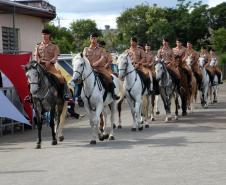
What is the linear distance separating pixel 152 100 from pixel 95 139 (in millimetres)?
6613

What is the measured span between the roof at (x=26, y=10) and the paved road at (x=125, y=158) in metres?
6.67

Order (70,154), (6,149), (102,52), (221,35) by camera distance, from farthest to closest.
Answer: (221,35), (102,52), (6,149), (70,154)

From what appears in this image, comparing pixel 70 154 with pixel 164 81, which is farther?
pixel 164 81

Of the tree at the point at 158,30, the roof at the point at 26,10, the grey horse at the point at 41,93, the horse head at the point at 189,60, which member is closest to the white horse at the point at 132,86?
the grey horse at the point at 41,93

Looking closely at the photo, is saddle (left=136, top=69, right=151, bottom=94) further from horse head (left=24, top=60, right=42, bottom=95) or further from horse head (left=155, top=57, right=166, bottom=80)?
horse head (left=24, top=60, right=42, bottom=95)

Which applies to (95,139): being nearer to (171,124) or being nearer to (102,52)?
(102,52)

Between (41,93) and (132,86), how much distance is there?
344 cm

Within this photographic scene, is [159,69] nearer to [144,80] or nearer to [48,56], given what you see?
[144,80]

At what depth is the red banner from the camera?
17953 mm

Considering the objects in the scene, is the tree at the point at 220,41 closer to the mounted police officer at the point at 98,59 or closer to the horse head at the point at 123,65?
the horse head at the point at 123,65

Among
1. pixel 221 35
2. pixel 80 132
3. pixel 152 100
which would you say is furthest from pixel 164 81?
pixel 221 35

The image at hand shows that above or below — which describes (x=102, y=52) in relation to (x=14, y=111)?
above

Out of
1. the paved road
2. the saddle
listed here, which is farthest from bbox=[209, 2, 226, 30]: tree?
the paved road

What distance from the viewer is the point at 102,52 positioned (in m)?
15.7
